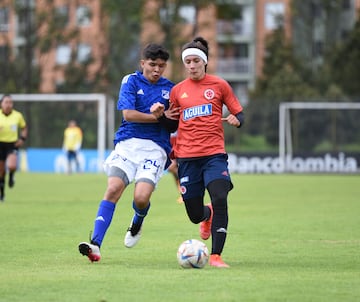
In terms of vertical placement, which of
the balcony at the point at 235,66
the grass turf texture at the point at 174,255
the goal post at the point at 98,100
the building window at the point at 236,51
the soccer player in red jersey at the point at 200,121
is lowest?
the grass turf texture at the point at 174,255

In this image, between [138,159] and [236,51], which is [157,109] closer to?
[138,159]

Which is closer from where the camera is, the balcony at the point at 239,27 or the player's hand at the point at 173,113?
the player's hand at the point at 173,113

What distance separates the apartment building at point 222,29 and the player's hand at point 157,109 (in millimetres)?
46353

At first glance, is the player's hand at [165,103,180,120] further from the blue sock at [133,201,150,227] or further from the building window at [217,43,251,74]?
the building window at [217,43,251,74]

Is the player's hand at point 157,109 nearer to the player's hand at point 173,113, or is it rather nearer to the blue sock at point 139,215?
the player's hand at point 173,113

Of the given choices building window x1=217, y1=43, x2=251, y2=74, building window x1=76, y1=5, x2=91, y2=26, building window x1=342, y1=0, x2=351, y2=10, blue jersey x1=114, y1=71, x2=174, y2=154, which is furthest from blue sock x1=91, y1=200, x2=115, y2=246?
building window x1=217, y1=43, x2=251, y2=74

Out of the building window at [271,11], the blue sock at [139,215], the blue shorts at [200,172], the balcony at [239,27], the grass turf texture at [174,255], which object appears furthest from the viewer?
the balcony at [239,27]

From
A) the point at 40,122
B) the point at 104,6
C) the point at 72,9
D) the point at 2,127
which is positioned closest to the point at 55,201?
the point at 2,127

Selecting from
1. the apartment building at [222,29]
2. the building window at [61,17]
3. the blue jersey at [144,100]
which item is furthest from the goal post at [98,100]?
the blue jersey at [144,100]

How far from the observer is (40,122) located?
43500mm

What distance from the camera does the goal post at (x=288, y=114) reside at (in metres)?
41.6

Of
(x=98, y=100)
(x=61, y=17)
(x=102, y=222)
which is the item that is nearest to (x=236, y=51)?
(x=61, y=17)

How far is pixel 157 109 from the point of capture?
31.9ft

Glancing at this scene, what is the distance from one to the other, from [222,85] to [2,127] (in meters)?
12.3
